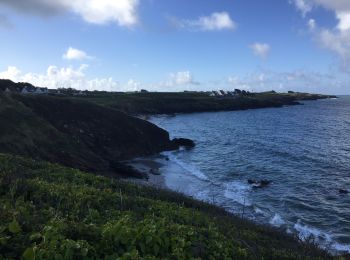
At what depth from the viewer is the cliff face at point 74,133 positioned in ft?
127

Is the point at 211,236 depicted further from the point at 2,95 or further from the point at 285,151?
the point at 285,151

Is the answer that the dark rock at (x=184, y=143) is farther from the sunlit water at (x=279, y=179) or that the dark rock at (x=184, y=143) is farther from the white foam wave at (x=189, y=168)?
the white foam wave at (x=189, y=168)

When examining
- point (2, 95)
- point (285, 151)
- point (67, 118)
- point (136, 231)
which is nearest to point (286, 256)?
point (136, 231)

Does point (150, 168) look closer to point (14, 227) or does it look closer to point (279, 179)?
point (279, 179)

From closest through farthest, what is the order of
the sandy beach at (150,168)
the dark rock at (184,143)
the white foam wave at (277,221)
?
the white foam wave at (277,221)
the sandy beach at (150,168)
the dark rock at (184,143)

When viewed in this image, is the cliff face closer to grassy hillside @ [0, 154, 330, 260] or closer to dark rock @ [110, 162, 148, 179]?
dark rock @ [110, 162, 148, 179]

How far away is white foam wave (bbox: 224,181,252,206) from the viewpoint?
36.3m

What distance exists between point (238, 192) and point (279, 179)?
774 centimetres

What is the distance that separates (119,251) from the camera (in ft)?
29.3

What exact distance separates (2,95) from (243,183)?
28.3 meters

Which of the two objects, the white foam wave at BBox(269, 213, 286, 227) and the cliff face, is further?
the cliff face

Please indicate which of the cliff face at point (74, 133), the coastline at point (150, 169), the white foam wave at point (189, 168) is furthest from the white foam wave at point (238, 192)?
the cliff face at point (74, 133)

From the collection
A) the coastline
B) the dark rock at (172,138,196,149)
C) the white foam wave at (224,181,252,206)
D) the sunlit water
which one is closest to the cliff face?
the coastline

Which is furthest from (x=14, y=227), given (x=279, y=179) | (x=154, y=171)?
(x=279, y=179)
